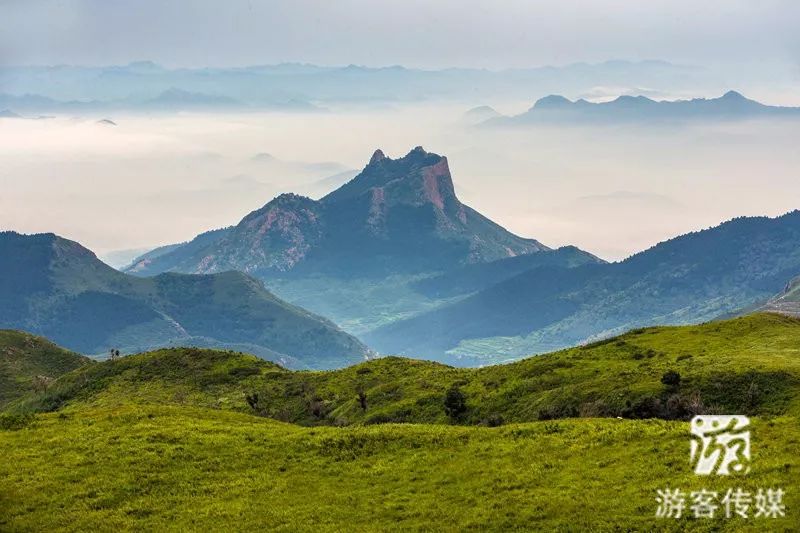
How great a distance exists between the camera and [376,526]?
202 ft

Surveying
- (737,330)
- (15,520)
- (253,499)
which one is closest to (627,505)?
(253,499)

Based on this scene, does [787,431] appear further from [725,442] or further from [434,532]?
[434,532]

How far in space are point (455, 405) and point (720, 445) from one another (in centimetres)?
6238

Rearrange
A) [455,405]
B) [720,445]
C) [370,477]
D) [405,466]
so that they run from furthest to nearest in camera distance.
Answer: [455,405]
[405,466]
[370,477]
[720,445]

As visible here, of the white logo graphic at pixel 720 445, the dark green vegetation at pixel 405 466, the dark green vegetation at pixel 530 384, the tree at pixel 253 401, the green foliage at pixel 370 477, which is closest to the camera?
the green foliage at pixel 370 477

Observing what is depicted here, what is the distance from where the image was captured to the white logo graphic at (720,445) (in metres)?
60.2

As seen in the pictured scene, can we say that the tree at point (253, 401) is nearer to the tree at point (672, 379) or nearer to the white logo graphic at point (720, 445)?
the tree at point (672, 379)

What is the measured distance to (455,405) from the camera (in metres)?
124

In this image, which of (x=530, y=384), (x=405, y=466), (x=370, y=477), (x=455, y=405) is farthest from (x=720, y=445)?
(x=530, y=384)

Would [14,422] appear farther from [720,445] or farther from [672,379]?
[672,379]

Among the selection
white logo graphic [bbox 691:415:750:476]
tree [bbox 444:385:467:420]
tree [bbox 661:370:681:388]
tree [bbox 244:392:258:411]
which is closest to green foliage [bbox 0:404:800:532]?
white logo graphic [bbox 691:415:750:476]

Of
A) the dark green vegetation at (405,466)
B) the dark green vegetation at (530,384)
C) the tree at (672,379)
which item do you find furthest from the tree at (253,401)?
the tree at (672,379)

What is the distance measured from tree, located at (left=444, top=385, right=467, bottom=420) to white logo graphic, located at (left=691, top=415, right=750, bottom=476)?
57.0m

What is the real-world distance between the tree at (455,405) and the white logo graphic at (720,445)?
5697 centimetres
